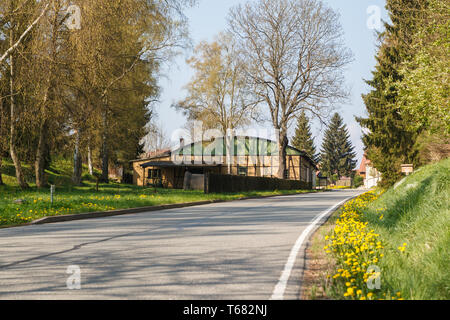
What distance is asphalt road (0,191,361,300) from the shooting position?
4.93 metres

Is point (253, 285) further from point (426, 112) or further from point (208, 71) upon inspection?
Answer: point (208, 71)

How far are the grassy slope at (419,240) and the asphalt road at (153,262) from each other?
4.14 feet

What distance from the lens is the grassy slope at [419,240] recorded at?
499 centimetres

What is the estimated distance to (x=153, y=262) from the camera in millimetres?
6523

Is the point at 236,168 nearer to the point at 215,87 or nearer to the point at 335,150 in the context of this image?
the point at 215,87

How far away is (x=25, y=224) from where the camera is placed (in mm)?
11977

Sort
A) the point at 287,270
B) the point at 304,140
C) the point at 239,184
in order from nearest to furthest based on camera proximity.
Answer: the point at 287,270 < the point at 239,184 < the point at 304,140

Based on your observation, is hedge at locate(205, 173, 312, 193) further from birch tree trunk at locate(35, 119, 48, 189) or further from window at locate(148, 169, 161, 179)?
window at locate(148, 169, 161, 179)

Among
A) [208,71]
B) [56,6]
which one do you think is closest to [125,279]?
[56,6]

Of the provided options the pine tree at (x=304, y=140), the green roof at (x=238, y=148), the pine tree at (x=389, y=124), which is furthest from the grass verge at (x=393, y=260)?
the pine tree at (x=304, y=140)

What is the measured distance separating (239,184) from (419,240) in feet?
84.0

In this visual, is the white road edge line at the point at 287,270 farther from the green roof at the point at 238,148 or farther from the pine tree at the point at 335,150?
the pine tree at the point at 335,150

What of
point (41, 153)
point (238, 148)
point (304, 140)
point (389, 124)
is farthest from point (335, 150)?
point (41, 153)
